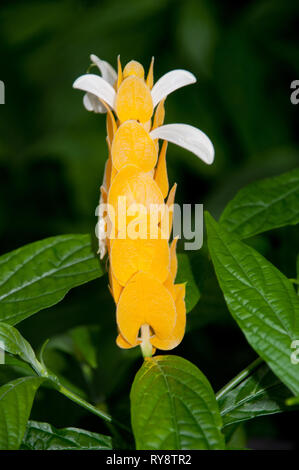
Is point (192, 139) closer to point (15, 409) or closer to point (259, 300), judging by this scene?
point (259, 300)

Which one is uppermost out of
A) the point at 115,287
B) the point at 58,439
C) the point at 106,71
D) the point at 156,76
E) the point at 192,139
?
the point at 156,76

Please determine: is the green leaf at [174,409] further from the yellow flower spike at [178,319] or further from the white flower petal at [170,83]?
the white flower petal at [170,83]

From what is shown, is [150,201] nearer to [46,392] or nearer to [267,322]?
[267,322]

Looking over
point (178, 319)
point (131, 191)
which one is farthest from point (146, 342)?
point (131, 191)

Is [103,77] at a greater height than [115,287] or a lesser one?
greater

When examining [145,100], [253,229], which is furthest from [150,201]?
[253,229]

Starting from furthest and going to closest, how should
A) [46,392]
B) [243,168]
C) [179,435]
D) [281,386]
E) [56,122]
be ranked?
[56,122] < [243,168] < [46,392] < [281,386] < [179,435]
